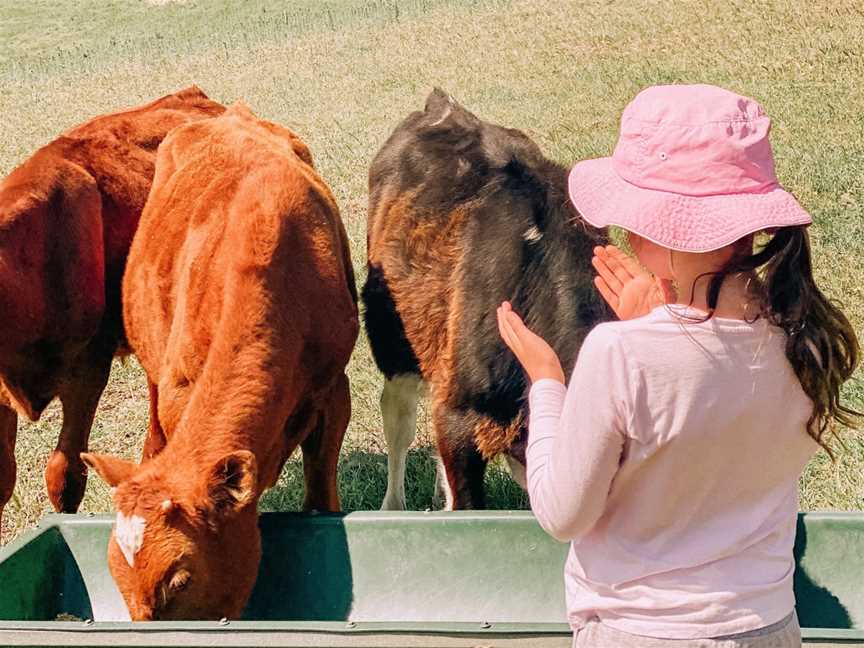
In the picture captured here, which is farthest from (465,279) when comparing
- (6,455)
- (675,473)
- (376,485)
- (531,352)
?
(675,473)

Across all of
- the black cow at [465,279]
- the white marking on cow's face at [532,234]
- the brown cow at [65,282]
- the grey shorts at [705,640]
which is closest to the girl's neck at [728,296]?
the grey shorts at [705,640]

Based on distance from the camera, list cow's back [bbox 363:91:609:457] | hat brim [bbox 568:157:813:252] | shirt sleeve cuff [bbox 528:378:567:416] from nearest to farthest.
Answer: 1. hat brim [bbox 568:157:813:252]
2. shirt sleeve cuff [bbox 528:378:567:416]
3. cow's back [bbox 363:91:609:457]

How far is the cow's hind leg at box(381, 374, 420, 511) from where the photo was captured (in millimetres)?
5789

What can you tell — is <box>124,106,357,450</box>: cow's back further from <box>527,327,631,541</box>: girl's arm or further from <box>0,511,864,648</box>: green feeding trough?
<box>527,327,631,541</box>: girl's arm

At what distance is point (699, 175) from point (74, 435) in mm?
4080

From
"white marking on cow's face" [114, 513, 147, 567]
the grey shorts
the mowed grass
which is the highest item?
the grey shorts

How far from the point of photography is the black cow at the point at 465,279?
4512 mm

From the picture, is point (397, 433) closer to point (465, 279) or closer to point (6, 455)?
point (465, 279)

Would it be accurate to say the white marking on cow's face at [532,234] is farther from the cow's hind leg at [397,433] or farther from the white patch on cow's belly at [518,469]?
the cow's hind leg at [397,433]

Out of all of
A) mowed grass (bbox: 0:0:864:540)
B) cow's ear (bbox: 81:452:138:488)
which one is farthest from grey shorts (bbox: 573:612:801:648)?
mowed grass (bbox: 0:0:864:540)

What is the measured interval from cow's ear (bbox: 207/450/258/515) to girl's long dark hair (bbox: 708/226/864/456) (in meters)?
1.83

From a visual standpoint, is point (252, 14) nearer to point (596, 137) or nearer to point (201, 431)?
point (596, 137)

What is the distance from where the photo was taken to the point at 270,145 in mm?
5328

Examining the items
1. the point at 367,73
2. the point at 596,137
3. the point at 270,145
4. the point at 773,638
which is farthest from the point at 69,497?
the point at 367,73
